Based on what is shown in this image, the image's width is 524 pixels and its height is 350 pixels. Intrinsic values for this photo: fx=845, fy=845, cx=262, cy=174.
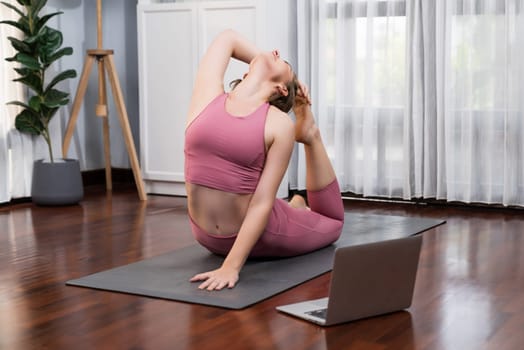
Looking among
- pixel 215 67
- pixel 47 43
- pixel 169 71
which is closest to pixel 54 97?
pixel 47 43

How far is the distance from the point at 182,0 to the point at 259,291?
9.89ft

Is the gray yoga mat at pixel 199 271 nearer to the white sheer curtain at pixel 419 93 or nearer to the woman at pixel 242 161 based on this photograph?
the woman at pixel 242 161

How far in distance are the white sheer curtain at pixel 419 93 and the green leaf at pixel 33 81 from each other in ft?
5.05

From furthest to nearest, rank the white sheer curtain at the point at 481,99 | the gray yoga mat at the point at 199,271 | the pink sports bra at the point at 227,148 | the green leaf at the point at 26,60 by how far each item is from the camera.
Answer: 1. the green leaf at the point at 26,60
2. the white sheer curtain at the point at 481,99
3. the pink sports bra at the point at 227,148
4. the gray yoga mat at the point at 199,271

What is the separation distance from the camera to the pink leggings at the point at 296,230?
10.5 feet

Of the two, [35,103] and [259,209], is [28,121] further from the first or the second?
[259,209]

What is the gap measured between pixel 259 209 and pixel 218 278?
11.2 inches

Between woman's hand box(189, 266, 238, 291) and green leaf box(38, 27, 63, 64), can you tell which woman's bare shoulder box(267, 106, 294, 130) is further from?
green leaf box(38, 27, 63, 64)

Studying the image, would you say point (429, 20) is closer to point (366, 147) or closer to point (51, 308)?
point (366, 147)

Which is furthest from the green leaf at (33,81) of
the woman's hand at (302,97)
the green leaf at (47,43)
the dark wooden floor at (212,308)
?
the woman's hand at (302,97)

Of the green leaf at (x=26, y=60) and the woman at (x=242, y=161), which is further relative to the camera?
the green leaf at (x=26, y=60)

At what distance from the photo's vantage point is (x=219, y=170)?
3.06m

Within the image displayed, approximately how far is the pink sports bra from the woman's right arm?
3.3 inches

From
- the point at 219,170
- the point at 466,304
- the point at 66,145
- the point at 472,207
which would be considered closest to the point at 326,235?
the point at 219,170
